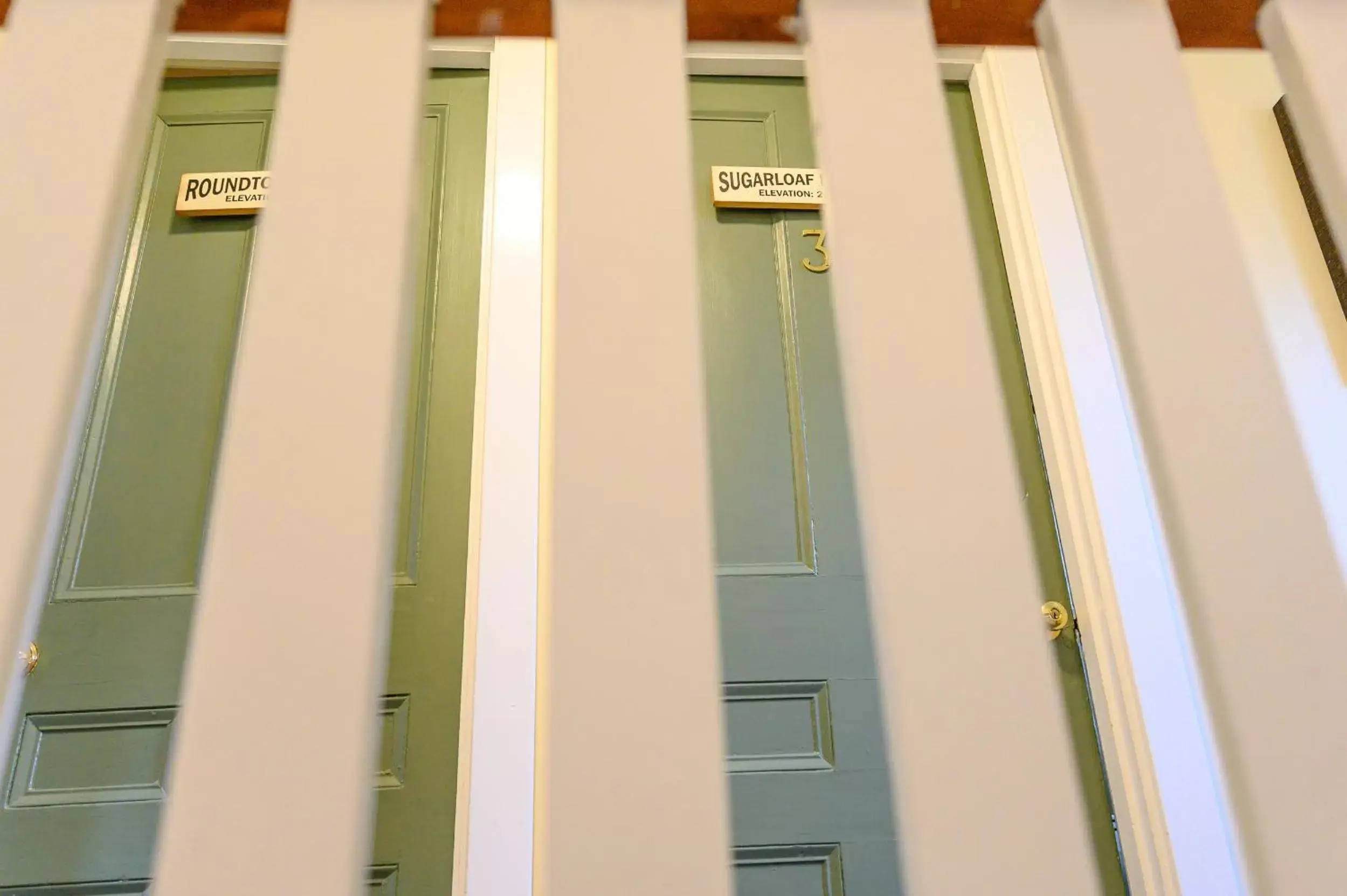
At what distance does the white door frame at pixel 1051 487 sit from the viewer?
144 cm

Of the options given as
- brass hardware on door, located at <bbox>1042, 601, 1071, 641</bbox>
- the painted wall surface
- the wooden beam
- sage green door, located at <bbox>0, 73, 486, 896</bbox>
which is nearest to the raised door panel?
brass hardware on door, located at <bbox>1042, 601, 1071, 641</bbox>

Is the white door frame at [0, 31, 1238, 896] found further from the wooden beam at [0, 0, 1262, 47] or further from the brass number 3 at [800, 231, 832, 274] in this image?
the wooden beam at [0, 0, 1262, 47]

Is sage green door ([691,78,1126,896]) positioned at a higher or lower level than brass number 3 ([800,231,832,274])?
lower

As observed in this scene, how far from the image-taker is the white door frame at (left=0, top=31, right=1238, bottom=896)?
1.44 metres

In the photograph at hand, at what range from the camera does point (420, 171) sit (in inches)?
14.5

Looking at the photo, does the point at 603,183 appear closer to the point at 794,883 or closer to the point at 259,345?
the point at 259,345

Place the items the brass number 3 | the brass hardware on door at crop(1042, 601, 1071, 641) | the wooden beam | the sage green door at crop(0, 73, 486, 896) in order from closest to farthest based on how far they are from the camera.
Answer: the wooden beam < the sage green door at crop(0, 73, 486, 896) < the brass hardware on door at crop(1042, 601, 1071, 641) < the brass number 3

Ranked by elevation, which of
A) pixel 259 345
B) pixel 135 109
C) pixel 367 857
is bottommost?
pixel 367 857

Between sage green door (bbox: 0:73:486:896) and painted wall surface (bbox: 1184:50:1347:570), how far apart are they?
55.9 inches

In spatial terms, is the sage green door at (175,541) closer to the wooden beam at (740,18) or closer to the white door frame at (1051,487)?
the white door frame at (1051,487)

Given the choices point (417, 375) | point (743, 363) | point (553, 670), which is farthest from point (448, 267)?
point (553, 670)

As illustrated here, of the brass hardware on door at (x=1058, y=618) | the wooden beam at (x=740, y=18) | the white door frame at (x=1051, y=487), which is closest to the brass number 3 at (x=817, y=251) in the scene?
the white door frame at (x=1051, y=487)

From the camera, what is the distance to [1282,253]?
185 cm

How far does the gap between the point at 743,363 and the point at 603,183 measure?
4.71 feet
